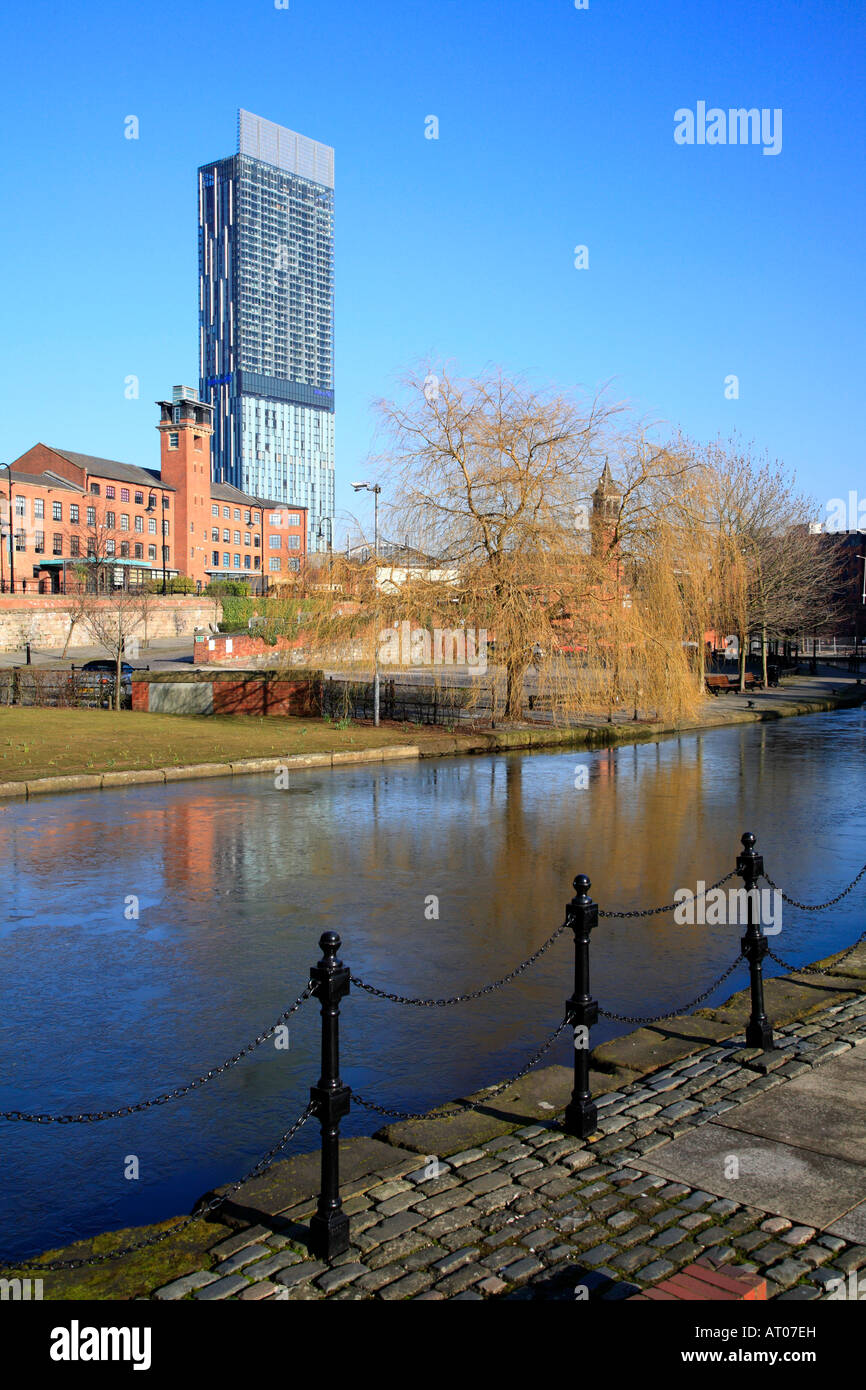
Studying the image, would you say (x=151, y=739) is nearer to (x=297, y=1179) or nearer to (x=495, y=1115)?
(x=495, y=1115)

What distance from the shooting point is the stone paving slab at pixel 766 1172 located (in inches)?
176

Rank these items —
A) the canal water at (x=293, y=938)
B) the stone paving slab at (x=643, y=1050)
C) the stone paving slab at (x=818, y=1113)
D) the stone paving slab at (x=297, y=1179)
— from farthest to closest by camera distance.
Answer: the stone paving slab at (x=643, y=1050) → the canal water at (x=293, y=938) → the stone paving slab at (x=818, y=1113) → the stone paving slab at (x=297, y=1179)

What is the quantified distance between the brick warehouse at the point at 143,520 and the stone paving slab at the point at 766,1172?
2548 inches

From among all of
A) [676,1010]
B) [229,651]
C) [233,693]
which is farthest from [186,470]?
[676,1010]

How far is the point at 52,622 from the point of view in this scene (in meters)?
62.1

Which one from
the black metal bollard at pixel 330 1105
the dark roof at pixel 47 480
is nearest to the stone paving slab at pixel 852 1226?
the black metal bollard at pixel 330 1105

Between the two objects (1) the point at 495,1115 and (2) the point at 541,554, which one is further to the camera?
(2) the point at 541,554

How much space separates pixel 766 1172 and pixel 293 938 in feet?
16.2

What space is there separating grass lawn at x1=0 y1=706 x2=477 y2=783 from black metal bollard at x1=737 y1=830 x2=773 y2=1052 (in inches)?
539

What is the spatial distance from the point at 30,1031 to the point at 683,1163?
173 inches

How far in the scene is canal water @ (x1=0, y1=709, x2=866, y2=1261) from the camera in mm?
5621

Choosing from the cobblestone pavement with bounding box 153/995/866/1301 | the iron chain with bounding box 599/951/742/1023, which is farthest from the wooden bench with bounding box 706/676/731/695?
the cobblestone pavement with bounding box 153/995/866/1301

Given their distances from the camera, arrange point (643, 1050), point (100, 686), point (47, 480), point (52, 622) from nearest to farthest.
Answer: point (643, 1050), point (100, 686), point (52, 622), point (47, 480)

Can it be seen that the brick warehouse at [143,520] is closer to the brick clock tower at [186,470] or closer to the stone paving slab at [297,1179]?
the brick clock tower at [186,470]
